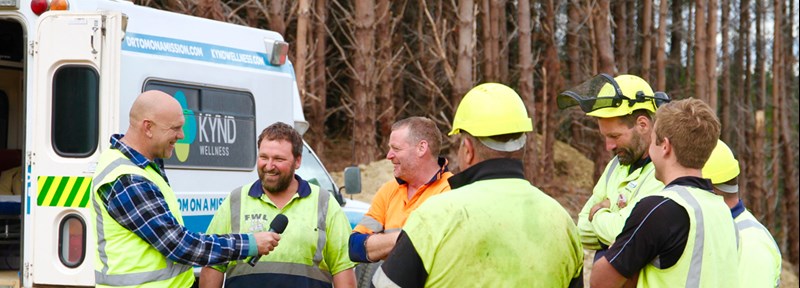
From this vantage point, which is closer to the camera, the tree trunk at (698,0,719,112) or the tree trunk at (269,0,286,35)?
the tree trunk at (269,0,286,35)

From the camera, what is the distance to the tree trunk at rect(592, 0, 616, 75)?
1925 centimetres

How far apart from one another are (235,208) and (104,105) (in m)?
1.65

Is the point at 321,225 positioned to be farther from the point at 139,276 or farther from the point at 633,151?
the point at 633,151

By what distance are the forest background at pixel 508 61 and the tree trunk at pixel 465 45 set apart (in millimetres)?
23

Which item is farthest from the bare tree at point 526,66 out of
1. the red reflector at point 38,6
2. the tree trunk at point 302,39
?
the red reflector at point 38,6

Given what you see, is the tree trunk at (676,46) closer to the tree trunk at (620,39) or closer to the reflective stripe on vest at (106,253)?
the tree trunk at (620,39)

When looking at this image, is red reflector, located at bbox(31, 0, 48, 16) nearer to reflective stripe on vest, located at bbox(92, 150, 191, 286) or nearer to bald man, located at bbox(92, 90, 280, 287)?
bald man, located at bbox(92, 90, 280, 287)

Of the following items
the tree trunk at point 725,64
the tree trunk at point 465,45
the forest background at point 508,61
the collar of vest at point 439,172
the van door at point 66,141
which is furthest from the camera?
the tree trunk at point 725,64

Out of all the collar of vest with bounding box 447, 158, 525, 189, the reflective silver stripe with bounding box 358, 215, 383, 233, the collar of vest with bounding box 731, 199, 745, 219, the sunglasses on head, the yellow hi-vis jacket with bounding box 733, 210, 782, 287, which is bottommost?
the yellow hi-vis jacket with bounding box 733, 210, 782, 287

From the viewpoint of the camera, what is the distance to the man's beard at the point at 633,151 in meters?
4.70

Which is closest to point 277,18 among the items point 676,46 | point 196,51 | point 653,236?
point 196,51

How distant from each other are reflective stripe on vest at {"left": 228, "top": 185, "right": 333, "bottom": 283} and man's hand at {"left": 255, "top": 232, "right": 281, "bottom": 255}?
410mm

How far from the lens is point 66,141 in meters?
6.55

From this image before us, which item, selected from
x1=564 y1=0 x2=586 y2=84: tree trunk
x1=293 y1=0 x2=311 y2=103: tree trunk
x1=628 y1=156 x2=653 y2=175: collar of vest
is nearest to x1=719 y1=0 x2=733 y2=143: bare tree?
x1=564 y1=0 x2=586 y2=84: tree trunk
